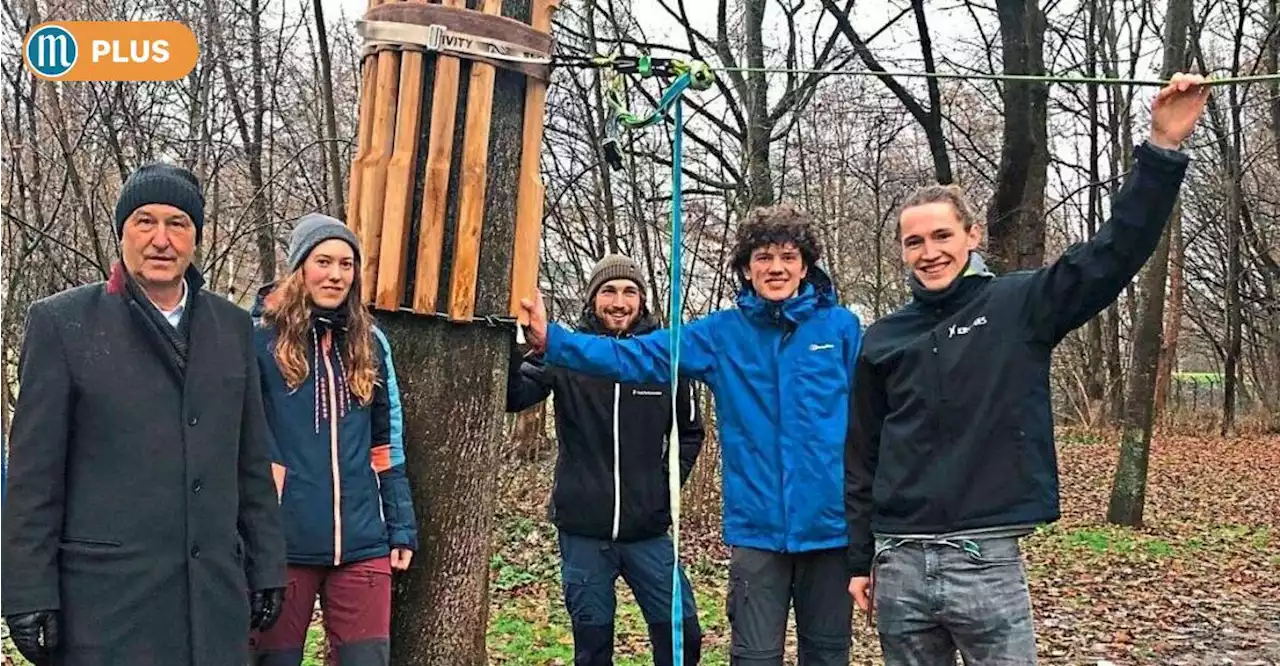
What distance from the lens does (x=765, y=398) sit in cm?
346

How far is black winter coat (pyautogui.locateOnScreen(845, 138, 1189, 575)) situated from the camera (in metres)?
2.74

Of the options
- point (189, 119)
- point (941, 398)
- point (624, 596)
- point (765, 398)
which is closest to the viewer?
point (941, 398)

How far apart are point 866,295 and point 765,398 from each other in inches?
590

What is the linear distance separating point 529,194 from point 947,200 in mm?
1201

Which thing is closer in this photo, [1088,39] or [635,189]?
[635,189]

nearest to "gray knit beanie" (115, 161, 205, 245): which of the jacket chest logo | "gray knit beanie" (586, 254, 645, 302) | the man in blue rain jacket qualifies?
the man in blue rain jacket

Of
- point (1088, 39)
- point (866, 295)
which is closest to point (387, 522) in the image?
point (866, 295)

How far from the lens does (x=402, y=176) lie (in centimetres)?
302

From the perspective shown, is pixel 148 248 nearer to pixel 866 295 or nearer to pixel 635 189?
pixel 635 189

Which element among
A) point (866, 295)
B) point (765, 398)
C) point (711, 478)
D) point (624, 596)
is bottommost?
point (624, 596)

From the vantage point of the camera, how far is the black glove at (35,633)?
7.79ft

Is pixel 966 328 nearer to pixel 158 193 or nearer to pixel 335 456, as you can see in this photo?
pixel 335 456

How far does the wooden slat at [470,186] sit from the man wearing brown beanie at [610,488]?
94cm

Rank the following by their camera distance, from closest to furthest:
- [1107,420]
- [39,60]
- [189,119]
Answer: [39,60], [189,119], [1107,420]
